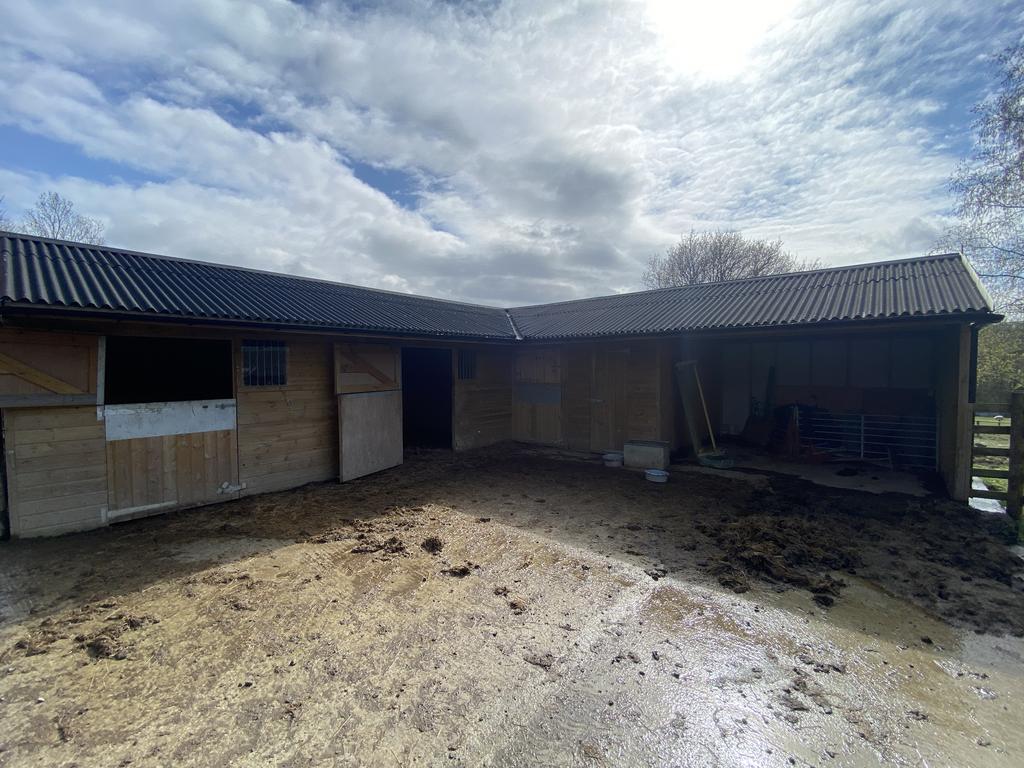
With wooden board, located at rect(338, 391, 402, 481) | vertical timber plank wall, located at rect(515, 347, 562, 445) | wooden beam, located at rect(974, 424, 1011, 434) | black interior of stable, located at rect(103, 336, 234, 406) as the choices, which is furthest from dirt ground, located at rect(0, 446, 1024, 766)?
vertical timber plank wall, located at rect(515, 347, 562, 445)

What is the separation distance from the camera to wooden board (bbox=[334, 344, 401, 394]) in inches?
275

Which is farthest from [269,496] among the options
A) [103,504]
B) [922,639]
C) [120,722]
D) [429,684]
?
[922,639]

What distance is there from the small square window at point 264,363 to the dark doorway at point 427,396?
336cm

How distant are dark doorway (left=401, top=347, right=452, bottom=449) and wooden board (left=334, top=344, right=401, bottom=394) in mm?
1750

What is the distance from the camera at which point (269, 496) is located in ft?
20.1

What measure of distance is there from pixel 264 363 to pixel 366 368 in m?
1.55

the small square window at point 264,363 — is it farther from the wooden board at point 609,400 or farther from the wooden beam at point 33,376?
the wooden board at point 609,400

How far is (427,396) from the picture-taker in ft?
34.0

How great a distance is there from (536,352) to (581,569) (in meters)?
6.53

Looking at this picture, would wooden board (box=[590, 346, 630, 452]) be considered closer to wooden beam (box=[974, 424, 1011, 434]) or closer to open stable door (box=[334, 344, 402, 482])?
open stable door (box=[334, 344, 402, 482])

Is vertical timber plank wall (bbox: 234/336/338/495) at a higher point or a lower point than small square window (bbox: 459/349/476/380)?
A: lower

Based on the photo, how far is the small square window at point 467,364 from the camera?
9430 millimetres

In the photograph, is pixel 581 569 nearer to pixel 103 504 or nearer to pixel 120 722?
pixel 120 722

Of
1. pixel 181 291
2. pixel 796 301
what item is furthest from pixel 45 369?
pixel 796 301
